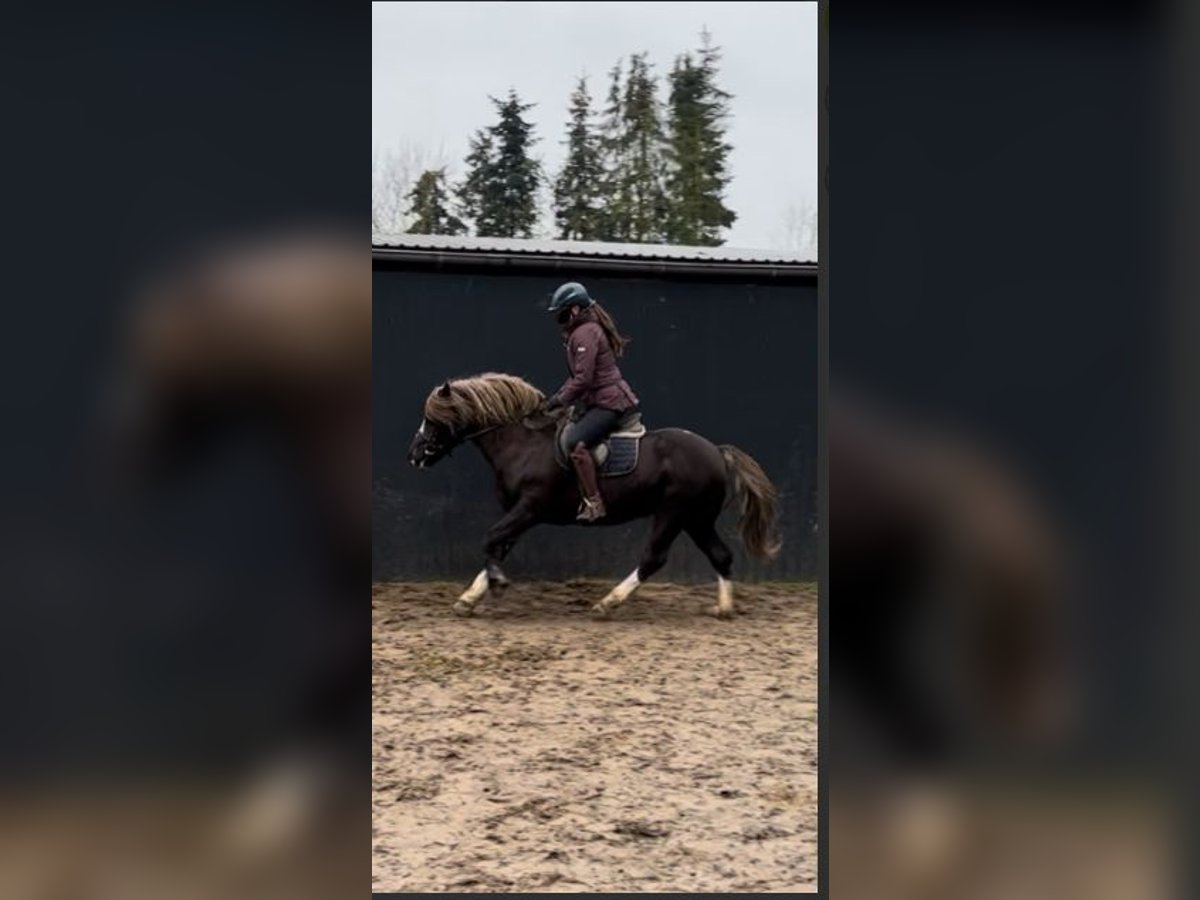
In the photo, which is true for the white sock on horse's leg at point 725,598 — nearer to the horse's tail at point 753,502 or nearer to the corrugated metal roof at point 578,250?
the horse's tail at point 753,502

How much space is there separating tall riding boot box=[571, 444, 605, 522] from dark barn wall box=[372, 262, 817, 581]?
37.9 inches

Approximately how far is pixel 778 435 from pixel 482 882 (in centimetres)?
500

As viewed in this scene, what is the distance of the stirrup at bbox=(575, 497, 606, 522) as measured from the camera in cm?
649

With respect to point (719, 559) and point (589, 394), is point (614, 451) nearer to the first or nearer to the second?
point (589, 394)

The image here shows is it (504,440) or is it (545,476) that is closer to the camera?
(545,476)

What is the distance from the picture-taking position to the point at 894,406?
1.80 metres

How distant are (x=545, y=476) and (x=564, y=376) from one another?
1110 mm

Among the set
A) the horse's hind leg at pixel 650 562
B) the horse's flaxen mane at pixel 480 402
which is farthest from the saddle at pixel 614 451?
the horse's hind leg at pixel 650 562

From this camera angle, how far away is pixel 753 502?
688 centimetres

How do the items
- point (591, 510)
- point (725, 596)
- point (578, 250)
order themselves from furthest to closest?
point (578, 250) < point (725, 596) < point (591, 510)

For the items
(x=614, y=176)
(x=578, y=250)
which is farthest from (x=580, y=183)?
(x=578, y=250)

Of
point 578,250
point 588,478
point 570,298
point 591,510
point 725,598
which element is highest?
point 578,250

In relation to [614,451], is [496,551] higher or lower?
lower

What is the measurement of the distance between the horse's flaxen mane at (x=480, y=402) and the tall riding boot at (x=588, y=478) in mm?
473
